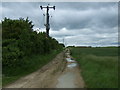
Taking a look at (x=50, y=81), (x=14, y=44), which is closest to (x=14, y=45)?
(x=14, y=44)

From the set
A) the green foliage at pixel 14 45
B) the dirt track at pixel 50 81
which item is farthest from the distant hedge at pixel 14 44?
the dirt track at pixel 50 81

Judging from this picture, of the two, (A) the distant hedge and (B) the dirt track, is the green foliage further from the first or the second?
(B) the dirt track

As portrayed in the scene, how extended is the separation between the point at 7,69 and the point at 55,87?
19.1 ft

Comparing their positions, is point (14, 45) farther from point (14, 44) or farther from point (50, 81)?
point (50, 81)

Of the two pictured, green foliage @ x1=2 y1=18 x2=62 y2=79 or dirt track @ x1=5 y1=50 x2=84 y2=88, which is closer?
dirt track @ x1=5 y1=50 x2=84 y2=88

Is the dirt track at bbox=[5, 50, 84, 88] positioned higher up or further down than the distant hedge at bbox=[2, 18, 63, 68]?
further down

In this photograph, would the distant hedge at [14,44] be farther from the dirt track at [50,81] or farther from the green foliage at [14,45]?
the dirt track at [50,81]

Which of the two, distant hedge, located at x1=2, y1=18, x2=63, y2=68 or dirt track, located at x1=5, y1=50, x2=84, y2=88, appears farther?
distant hedge, located at x1=2, y1=18, x2=63, y2=68

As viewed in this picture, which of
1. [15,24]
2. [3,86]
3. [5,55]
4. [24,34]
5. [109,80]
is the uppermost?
[15,24]

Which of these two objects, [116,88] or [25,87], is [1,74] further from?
[116,88]

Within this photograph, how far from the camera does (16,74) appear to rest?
13.8 m

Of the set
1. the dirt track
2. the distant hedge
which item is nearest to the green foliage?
the distant hedge

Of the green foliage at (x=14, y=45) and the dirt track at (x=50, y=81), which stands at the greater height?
the green foliage at (x=14, y=45)

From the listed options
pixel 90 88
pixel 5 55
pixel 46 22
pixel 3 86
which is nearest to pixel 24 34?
pixel 5 55
